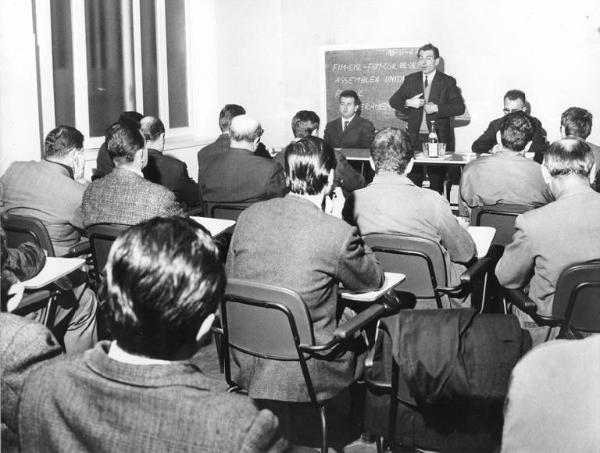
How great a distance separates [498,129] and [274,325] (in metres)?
5.00

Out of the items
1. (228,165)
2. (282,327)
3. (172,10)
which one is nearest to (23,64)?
(228,165)

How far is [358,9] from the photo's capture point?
817 centimetres

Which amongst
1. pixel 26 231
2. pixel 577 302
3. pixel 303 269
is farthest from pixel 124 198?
pixel 577 302

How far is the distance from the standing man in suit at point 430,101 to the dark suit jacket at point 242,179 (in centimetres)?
295

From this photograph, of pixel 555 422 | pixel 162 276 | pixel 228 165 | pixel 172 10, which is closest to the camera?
pixel 162 276

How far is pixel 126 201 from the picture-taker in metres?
3.36

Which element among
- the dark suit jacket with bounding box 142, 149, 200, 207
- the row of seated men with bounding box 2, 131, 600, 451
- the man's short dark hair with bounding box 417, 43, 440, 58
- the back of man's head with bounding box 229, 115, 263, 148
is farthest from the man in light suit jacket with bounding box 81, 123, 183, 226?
the man's short dark hair with bounding box 417, 43, 440, 58

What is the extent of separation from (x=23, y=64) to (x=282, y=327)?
3599 mm

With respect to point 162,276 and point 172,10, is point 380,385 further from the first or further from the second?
point 172,10

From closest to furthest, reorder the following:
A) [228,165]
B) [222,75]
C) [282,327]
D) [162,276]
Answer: [162,276], [282,327], [228,165], [222,75]

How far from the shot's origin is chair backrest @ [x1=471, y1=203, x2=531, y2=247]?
3.99 meters

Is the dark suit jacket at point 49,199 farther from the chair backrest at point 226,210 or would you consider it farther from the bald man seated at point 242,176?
the bald man seated at point 242,176

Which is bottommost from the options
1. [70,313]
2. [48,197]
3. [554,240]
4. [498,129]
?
[70,313]

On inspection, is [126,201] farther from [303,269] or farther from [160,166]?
[160,166]
